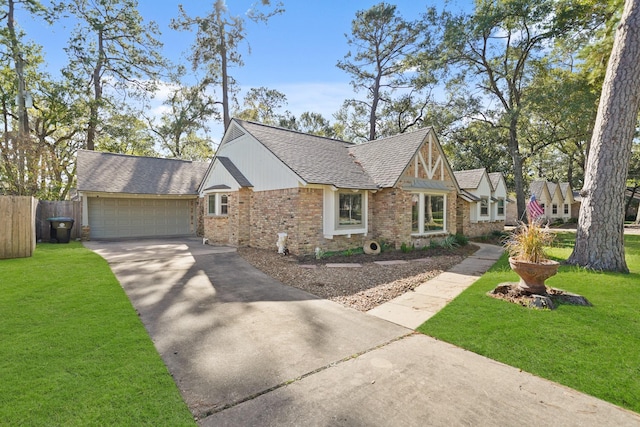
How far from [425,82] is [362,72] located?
5464 millimetres

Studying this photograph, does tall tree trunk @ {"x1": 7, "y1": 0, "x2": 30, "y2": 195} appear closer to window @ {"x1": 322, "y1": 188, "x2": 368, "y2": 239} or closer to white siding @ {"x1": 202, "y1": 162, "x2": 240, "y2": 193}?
white siding @ {"x1": 202, "y1": 162, "x2": 240, "y2": 193}

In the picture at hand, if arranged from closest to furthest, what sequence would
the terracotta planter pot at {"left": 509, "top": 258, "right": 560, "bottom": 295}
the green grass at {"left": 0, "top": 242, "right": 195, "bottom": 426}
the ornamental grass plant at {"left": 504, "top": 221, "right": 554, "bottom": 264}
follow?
the green grass at {"left": 0, "top": 242, "right": 195, "bottom": 426} < the terracotta planter pot at {"left": 509, "top": 258, "right": 560, "bottom": 295} < the ornamental grass plant at {"left": 504, "top": 221, "right": 554, "bottom": 264}

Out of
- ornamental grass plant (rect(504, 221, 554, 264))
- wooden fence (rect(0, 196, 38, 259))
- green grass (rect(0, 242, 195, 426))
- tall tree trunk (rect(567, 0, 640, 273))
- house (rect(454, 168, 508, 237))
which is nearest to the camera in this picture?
green grass (rect(0, 242, 195, 426))

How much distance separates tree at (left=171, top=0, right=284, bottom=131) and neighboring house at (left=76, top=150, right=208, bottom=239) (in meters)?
5.77

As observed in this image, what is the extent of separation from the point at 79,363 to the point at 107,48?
2628 centimetres

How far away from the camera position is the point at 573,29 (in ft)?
59.3

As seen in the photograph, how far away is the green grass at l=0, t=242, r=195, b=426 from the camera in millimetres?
2535

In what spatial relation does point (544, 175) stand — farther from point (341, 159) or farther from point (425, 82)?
point (341, 159)

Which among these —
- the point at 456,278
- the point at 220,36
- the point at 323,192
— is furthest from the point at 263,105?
the point at 456,278

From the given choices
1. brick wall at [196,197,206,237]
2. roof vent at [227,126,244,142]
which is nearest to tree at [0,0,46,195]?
brick wall at [196,197,206,237]

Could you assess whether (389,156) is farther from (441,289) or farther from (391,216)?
(441,289)

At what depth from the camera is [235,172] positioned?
13312 millimetres

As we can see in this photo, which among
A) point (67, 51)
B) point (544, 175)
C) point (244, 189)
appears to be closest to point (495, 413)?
point (244, 189)

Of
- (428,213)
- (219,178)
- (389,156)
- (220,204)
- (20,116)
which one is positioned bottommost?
(428,213)
